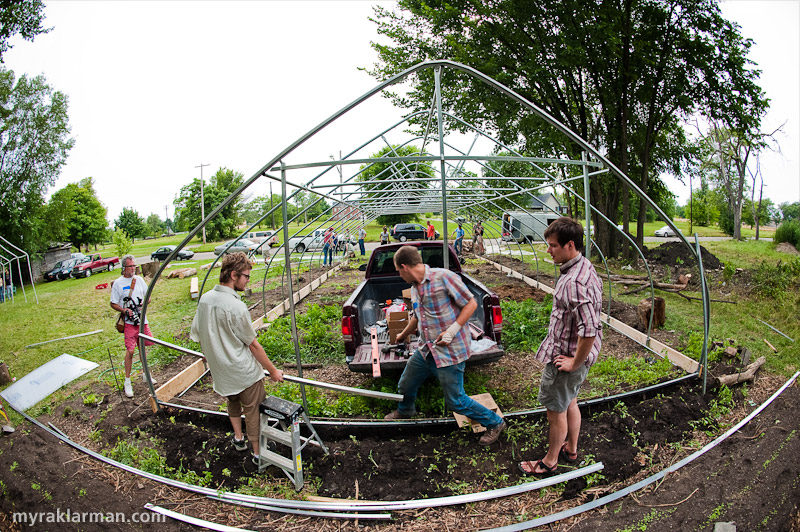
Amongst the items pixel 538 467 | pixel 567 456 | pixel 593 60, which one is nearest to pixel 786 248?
pixel 593 60

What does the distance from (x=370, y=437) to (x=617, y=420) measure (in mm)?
2394

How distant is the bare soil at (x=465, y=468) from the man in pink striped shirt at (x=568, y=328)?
1.89 ft

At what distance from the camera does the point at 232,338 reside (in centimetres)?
338

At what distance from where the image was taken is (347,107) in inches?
151

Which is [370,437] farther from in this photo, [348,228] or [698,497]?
[348,228]

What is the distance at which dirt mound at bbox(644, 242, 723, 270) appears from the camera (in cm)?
1419

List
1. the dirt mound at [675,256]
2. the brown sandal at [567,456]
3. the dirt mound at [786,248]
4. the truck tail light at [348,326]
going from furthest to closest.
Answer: the dirt mound at [786,248], the dirt mound at [675,256], the truck tail light at [348,326], the brown sandal at [567,456]

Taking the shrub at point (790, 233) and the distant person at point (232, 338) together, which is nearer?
the distant person at point (232, 338)

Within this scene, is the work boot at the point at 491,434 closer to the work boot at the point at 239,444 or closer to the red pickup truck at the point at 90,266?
the work boot at the point at 239,444

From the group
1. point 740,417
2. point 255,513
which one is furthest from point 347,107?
point 740,417

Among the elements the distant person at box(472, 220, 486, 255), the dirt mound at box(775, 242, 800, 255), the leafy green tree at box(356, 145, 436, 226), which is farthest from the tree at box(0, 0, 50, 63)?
the dirt mound at box(775, 242, 800, 255)

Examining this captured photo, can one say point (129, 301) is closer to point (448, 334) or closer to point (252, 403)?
point (252, 403)

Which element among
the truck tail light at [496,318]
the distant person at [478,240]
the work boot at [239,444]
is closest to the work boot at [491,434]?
the truck tail light at [496,318]

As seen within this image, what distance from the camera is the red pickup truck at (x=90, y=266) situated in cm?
2399
